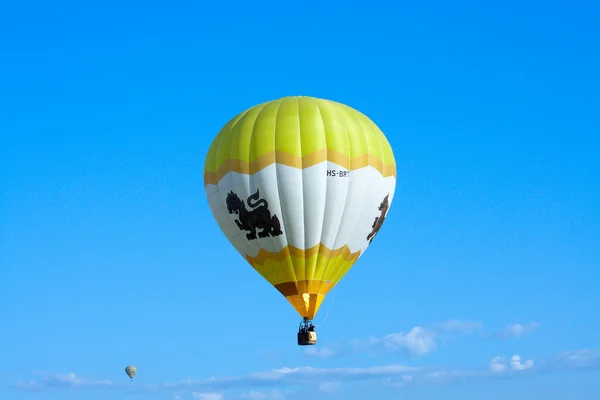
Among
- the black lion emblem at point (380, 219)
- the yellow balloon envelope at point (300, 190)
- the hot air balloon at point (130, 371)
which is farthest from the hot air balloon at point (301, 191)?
the hot air balloon at point (130, 371)

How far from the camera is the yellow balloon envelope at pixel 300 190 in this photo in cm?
5538

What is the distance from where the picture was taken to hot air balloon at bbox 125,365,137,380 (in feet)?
269

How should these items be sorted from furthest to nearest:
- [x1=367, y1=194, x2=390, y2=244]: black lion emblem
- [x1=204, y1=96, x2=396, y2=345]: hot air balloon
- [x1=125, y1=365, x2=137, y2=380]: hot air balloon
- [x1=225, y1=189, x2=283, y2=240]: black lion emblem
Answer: [x1=125, y1=365, x2=137, y2=380]: hot air balloon < [x1=367, y1=194, x2=390, y2=244]: black lion emblem < [x1=225, y1=189, x2=283, y2=240]: black lion emblem < [x1=204, y1=96, x2=396, y2=345]: hot air balloon

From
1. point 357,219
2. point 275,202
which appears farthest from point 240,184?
point 357,219

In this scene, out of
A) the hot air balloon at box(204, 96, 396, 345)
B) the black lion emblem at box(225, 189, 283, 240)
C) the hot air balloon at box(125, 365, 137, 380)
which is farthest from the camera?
the hot air balloon at box(125, 365, 137, 380)

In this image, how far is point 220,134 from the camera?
2299 inches

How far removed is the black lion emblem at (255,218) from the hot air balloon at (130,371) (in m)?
28.4

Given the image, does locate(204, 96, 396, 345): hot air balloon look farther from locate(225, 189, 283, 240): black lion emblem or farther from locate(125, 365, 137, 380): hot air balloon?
locate(125, 365, 137, 380): hot air balloon

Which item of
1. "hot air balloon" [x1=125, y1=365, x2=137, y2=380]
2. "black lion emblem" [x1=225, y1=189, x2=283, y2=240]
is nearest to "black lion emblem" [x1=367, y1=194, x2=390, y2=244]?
"black lion emblem" [x1=225, y1=189, x2=283, y2=240]

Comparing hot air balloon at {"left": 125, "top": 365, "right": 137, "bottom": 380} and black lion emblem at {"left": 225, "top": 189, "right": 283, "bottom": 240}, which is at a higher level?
hot air balloon at {"left": 125, "top": 365, "right": 137, "bottom": 380}

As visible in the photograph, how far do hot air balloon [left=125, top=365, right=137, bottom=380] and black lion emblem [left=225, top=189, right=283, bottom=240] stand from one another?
2841cm

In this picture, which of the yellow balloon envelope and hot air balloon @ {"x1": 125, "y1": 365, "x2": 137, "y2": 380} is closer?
the yellow balloon envelope

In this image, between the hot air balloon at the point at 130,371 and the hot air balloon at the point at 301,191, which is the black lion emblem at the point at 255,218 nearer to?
the hot air balloon at the point at 301,191

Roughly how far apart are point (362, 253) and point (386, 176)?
3.67 metres
